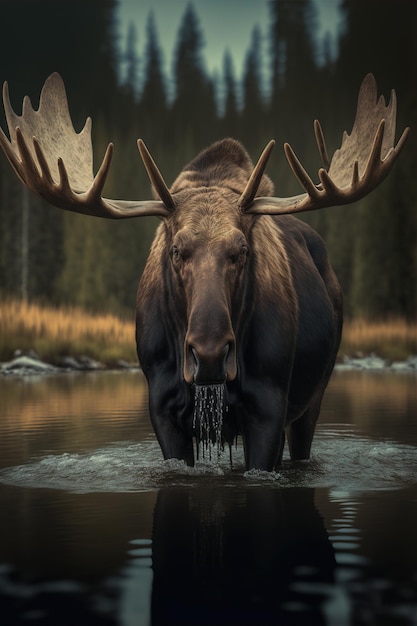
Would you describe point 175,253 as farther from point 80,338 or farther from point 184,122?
point 184,122

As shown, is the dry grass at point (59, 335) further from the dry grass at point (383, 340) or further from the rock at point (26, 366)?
the dry grass at point (383, 340)

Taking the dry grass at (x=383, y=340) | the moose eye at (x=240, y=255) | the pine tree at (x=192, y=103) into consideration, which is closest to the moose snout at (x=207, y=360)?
the moose eye at (x=240, y=255)

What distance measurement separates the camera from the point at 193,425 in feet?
20.2

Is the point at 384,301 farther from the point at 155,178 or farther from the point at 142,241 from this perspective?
the point at 155,178

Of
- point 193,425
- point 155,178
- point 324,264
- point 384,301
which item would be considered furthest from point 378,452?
point 384,301

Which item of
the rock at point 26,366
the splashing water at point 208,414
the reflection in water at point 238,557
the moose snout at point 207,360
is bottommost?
the reflection in water at point 238,557

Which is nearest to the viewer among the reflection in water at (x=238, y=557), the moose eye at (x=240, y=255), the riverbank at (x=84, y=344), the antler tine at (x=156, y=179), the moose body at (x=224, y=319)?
the reflection in water at (x=238, y=557)

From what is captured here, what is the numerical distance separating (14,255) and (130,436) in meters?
18.4

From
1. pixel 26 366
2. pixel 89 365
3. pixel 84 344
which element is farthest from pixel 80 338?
pixel 26 366

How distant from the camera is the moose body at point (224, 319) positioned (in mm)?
5699

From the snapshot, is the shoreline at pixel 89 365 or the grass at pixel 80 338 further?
the grass at pixel 80 338

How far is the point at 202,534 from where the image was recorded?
15.6 ft

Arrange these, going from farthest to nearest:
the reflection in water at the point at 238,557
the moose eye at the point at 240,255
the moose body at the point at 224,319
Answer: the moose eye at the point at 240,255 < the moose body at the point at 224,319 < the reflection in water at the point at 238,557

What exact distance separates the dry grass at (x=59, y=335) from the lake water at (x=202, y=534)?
10.4m
